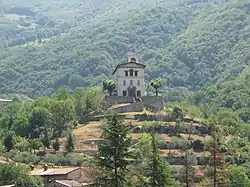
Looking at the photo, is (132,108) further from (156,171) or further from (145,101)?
(156,171)

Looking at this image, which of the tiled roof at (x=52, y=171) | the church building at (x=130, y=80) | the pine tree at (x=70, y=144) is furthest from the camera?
the church building at (x=130, y=80)

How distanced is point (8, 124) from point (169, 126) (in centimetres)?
2659

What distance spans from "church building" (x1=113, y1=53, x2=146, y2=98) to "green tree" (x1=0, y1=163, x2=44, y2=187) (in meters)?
44.6

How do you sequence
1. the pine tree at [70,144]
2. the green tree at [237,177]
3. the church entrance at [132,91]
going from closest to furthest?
the green tree at [237,177] < the pine tree at [70,144] < the church entrance at [132,91]

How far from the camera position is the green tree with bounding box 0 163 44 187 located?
66.8 m

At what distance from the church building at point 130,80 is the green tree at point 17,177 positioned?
44645 mm

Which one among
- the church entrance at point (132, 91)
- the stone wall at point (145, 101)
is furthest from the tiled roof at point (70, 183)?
the church entrance at point (132, 91)

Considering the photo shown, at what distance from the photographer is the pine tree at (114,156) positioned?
43.8 metres

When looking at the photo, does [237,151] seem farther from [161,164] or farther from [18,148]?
[161,164]

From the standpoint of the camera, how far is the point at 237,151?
9381 cm

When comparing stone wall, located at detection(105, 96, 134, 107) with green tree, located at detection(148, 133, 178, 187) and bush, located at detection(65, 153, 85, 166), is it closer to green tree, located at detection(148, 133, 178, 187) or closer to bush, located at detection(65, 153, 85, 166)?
bush, located at detection(65, 153, 85, 166)

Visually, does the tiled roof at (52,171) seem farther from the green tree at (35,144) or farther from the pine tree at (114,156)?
the pine tree at (114,156)

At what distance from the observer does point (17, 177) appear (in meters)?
67.8

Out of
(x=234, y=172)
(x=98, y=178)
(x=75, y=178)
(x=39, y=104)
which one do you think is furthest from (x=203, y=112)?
(x=98, y=178)
